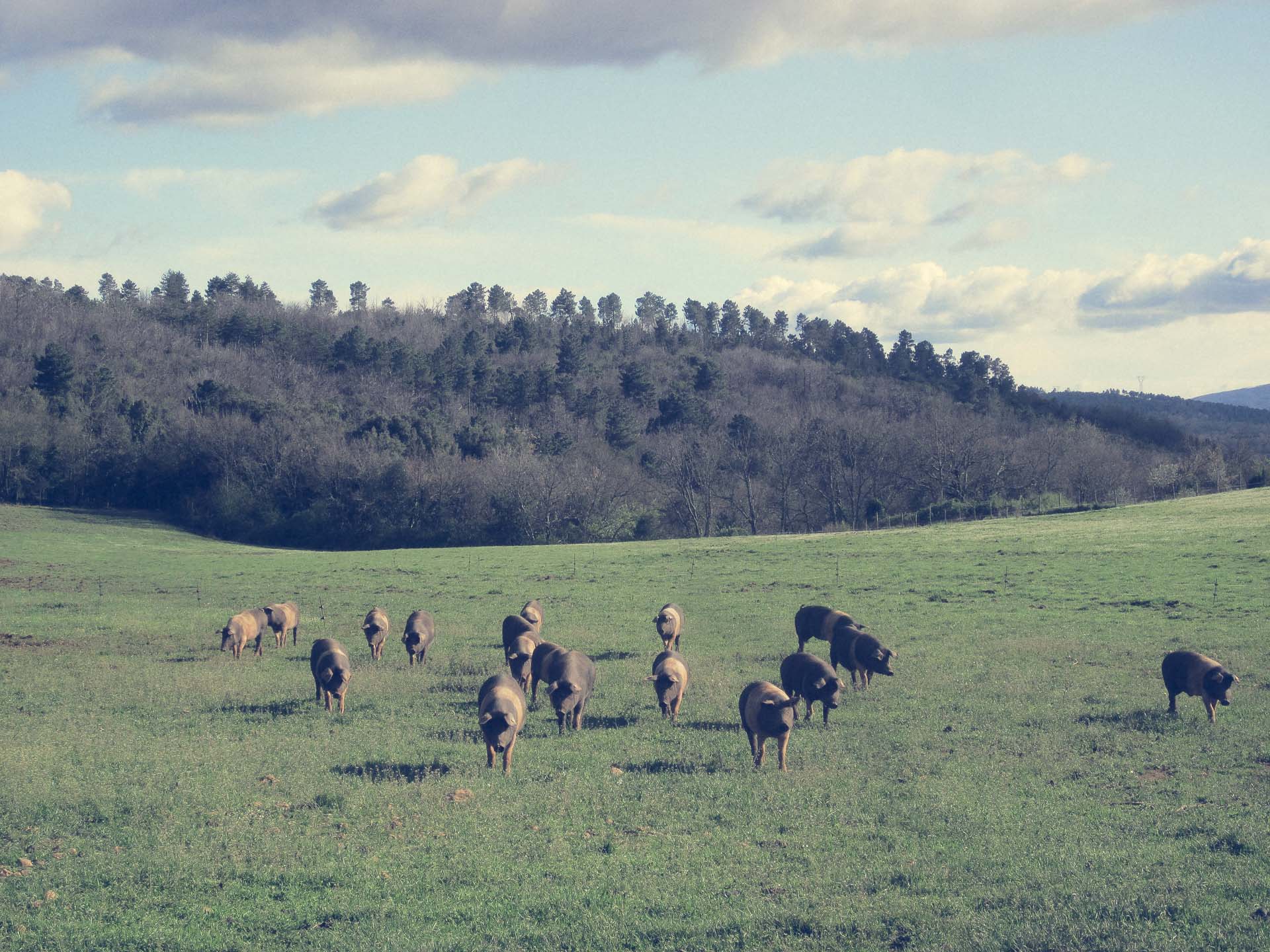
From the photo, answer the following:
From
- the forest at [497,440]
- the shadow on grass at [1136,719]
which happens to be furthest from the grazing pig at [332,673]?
the forest at [497,440]

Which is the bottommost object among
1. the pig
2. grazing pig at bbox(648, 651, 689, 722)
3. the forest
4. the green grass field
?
the green grass field

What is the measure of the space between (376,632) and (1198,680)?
→ 18851 mm

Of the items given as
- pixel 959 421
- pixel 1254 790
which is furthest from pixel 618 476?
pixel 1254 790

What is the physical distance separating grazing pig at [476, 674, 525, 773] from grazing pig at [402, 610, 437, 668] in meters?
8.54

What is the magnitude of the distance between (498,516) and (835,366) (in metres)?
93.0

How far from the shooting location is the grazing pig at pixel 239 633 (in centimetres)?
2764

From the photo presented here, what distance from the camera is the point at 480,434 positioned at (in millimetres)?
101188

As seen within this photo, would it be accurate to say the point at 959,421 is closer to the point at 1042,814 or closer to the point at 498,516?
the point at 498,516

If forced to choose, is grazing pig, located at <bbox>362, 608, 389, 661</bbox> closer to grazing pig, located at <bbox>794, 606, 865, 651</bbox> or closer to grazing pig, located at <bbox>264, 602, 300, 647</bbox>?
grazing pig, located at <bbox>264, 602, 300, 647</bbox>

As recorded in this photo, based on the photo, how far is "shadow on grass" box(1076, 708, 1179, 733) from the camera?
61.6 feet

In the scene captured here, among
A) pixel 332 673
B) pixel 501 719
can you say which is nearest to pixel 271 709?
pixel 332 673

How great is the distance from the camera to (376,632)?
26.9 m

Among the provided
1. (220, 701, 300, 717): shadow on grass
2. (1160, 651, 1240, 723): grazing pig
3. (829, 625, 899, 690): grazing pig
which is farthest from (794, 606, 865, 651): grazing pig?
(220, 701, 300, 717): shadow on grass

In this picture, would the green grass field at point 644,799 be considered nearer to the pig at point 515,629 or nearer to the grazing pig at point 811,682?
the grazing pig at point 811,682
